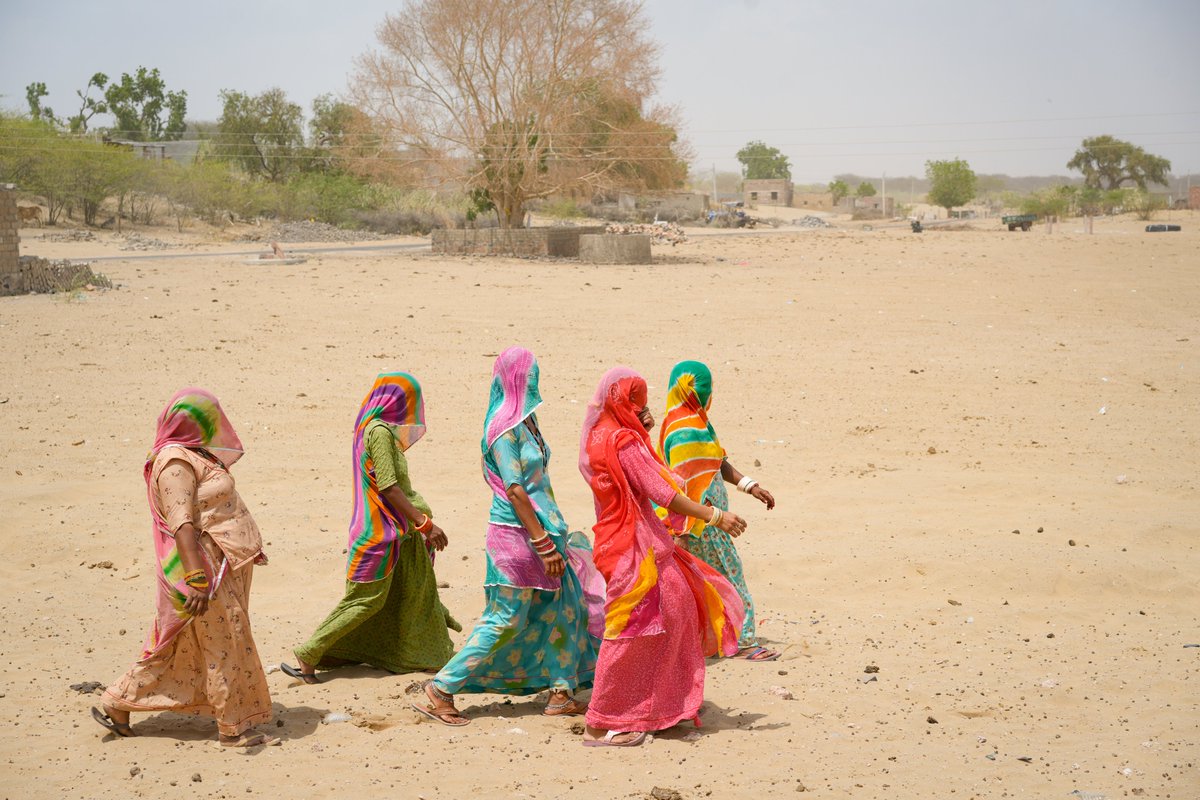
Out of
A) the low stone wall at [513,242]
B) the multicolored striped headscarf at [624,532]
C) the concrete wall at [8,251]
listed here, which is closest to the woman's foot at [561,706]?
the multicolored striped headscarf at [624,532]

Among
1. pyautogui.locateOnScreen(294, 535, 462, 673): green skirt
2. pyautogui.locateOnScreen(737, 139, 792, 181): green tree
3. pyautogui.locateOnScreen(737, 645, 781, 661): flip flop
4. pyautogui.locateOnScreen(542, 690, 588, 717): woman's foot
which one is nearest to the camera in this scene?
pyautogui.locateOnScreen(542, 690, 588, 717): woman's foot

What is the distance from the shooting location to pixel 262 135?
55.1m

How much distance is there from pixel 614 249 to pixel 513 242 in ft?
9.36

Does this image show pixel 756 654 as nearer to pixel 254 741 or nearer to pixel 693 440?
pixel 693 440

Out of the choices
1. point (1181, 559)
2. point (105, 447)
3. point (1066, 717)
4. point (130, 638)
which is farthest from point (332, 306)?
point (1066, 717)

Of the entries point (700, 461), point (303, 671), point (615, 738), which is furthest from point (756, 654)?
point (303, 671)

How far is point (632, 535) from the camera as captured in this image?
4.70 meters

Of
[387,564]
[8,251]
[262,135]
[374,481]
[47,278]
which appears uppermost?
[262,135]

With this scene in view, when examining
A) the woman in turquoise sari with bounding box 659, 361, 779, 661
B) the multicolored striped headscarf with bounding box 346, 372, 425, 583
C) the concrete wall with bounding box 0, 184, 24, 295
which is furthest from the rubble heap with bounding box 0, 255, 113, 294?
the woman in turquoise sari with bounding box 659, 361, 779, 661

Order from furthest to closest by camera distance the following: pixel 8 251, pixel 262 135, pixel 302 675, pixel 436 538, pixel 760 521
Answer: pixel 262 135
pixel 8 251
pixel 760 521
pixel 302 675
pixel 436 538

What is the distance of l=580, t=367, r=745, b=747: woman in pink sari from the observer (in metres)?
4.64

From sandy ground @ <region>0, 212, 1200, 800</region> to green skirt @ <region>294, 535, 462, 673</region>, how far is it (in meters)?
0.12

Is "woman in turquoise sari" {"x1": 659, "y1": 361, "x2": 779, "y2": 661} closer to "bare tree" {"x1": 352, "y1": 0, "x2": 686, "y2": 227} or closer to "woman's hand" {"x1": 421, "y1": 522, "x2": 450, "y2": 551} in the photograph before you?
"woman's hand" {"x1": 421, "y1": 522, "x2": 450, "y2": 551}

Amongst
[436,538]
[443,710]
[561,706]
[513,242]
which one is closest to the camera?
[443,710]
